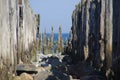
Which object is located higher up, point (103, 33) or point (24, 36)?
point (103, 33)

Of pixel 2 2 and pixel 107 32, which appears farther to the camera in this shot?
pixel 107 32

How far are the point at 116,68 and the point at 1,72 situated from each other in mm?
3629

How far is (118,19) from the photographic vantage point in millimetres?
12375

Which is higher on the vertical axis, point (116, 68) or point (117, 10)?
point (117, 10)

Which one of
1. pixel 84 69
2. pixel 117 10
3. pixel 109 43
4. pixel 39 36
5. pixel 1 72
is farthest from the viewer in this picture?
pixel 39 36

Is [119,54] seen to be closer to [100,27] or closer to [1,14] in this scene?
[1,14]

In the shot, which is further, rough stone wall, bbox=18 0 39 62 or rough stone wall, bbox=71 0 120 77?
rough stone wall, bbox=18 0 39 62

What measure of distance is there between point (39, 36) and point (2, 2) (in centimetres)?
3138

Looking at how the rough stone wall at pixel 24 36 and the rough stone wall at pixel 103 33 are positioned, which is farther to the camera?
the rough stone wall at pixel 24 36

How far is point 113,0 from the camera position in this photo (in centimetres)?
1326

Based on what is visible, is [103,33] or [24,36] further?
[24,36]

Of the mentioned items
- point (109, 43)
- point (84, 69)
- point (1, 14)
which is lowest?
point (84, 69)

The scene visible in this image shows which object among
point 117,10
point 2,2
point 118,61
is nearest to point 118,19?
point 117,10

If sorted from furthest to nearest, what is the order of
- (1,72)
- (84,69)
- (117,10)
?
(84,69), (117,10), (1,72)
